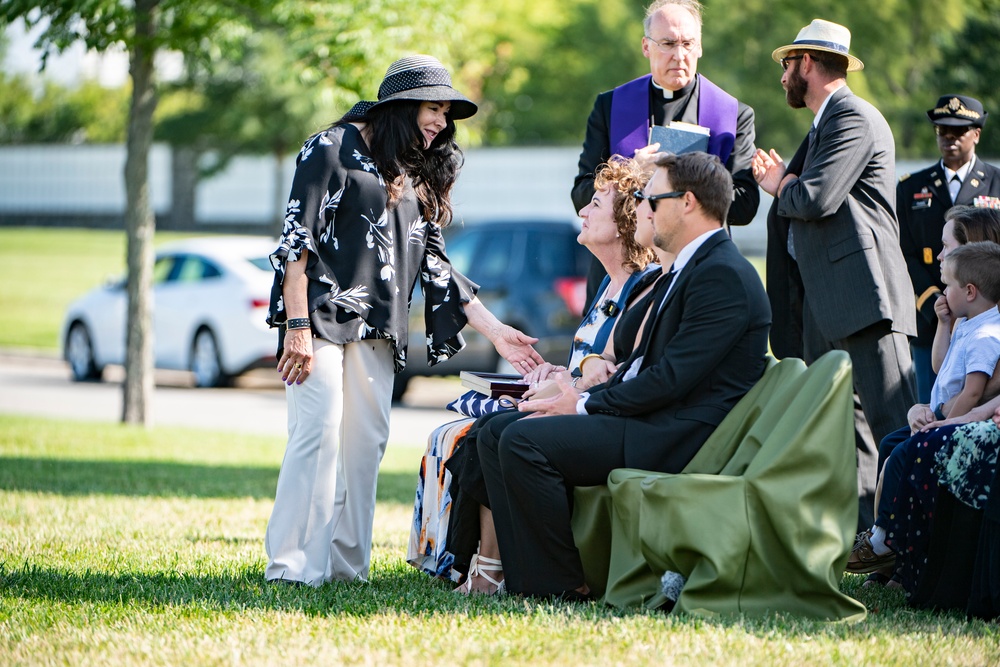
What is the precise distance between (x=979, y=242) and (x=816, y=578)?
5.66 feet

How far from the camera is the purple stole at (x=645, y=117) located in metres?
5.87

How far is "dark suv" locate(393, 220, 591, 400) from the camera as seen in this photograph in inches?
522

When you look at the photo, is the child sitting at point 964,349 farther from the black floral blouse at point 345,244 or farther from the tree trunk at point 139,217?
the tree trunk at point 139,217

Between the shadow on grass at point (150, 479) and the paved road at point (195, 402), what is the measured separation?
2.45 meters

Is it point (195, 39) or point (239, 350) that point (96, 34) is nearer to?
point (195, 39)

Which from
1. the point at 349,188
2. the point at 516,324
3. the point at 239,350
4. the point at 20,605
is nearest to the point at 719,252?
the point at 349,188

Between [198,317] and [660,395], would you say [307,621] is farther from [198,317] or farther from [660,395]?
[198,317]

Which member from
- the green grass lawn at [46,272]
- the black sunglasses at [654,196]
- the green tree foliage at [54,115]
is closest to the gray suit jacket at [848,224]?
the black sunglasses at [654,196]

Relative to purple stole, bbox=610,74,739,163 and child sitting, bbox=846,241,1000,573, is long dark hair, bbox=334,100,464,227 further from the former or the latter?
child sitting, bbox=846,241,1000,573

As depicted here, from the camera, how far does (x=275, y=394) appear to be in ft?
51.5

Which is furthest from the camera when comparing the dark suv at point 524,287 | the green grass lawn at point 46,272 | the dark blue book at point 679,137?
the green grass lawn at point 46,272

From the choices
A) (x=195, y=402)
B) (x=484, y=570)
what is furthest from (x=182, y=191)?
(x=484, y=570)

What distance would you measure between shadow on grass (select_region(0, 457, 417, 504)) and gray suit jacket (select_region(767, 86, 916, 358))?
3.51 metres

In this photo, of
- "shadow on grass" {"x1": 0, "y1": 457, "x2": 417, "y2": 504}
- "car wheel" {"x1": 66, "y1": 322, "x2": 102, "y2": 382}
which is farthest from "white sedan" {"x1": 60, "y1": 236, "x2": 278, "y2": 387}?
"shadow on grass" {"x1": 0, "y1": 457, "x2": 417, "y2": 504}
